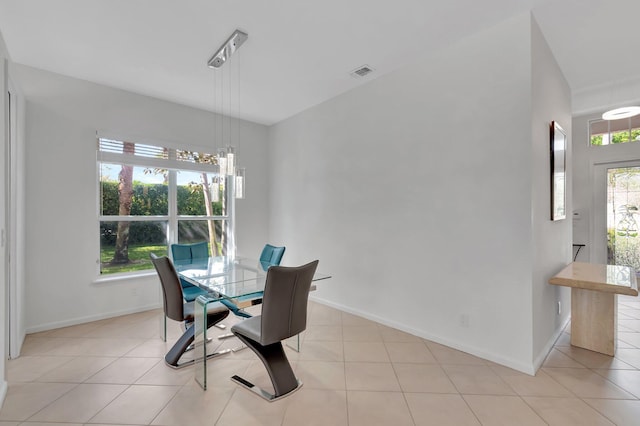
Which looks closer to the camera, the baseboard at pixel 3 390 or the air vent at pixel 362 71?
the baseboard at pixel 3 390

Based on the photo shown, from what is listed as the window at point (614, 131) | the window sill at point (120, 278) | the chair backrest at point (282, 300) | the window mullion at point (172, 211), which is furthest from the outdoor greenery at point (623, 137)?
the window sill at point (120, 278)

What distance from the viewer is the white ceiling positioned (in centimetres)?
225

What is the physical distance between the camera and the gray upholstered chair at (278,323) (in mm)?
1928

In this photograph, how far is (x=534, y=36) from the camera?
240 centimetres

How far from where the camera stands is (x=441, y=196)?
9.39 feet

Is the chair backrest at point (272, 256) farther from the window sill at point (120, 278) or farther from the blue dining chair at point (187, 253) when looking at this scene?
the window sill at point (120, 278)

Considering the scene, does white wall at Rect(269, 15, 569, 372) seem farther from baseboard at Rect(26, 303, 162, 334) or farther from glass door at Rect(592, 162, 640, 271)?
baseboard at Rect(26, 303, 162, 334)

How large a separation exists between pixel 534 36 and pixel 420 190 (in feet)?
5.05

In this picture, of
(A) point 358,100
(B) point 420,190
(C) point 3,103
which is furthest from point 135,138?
(B) point 420,190

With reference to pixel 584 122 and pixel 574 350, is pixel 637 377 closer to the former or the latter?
pixel 574 350

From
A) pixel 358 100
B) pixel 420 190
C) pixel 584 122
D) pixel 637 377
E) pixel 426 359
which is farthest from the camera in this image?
pixel 584 122

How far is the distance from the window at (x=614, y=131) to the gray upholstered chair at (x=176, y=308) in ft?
19.6

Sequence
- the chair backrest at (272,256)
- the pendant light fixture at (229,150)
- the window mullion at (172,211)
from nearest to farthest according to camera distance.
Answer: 1. the pendant light fixture at (229,150)
2. the chair backrest at (272,256)
3. the window mullion at (172,211)

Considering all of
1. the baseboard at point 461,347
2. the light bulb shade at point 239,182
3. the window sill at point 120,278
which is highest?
the light bulb shade at point 239,182
